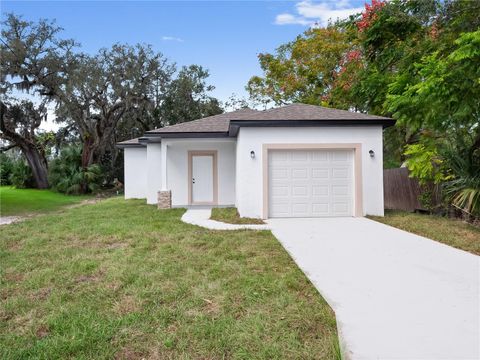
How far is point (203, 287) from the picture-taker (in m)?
3.84

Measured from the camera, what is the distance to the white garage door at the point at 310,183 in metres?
9.40

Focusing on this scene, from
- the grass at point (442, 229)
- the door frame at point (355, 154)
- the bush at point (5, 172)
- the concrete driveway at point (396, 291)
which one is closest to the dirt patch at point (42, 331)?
the concrete driveway at point (396, 291)

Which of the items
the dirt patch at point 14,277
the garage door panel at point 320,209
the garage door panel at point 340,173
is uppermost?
the garage door panel at point 340,173

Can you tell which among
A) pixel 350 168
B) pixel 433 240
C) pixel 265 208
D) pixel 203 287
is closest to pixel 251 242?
pixel 203 287

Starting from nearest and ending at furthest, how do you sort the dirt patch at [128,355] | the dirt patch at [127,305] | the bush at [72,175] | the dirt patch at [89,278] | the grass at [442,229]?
1. the dirt patch at [128,355]
2. the dirt patch at [127,305]
3. the dirt patch at [89,278]
4. the grass at [442,229]
5. the bush at [72,175]

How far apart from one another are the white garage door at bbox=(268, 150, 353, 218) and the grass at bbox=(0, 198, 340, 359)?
11.0 ft

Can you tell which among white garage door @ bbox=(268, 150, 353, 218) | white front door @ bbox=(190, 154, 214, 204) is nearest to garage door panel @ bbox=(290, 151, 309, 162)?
white garage door @ bbox=(268, 150, 353, 218)

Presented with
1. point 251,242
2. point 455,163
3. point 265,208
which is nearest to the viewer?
point 251,242

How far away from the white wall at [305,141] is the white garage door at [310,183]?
0.38 metres

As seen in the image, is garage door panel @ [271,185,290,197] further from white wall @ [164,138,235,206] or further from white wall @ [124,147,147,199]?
white wall @ [124,147,147,199]

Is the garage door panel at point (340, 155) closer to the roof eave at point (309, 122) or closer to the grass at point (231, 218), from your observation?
the roof eave at point (309, 122)

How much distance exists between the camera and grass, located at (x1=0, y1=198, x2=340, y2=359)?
8.63 ft

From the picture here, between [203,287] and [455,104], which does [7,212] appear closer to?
[203,287]

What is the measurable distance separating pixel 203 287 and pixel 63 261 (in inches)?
112
